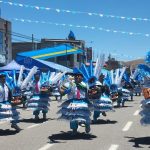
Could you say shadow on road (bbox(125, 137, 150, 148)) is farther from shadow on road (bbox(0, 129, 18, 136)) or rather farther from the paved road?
shadow on road (bbox(0, 129, 18, 136))

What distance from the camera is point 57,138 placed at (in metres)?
12.2

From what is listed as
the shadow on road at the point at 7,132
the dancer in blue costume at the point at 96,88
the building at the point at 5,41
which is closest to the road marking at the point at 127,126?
the dancer in blue costume at the point at 96,88

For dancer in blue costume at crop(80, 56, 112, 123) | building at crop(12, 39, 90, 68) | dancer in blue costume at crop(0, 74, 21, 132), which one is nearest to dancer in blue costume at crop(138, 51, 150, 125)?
dancer in blue costume at crop(80, 56, 112, 123)

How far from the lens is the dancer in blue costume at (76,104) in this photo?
479 inches

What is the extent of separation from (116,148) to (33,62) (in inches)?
1055

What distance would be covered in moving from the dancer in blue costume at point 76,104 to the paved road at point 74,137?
1.66 feet

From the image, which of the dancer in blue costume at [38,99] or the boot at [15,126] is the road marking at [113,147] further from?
the dancer in blue costume at [38,99]

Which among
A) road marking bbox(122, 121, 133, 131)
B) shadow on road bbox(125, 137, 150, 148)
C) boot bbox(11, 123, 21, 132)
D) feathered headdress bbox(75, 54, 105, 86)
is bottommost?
shadow on road bbox(125, 137, 150, 148)

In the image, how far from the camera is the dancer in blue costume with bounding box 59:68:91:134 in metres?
12.2

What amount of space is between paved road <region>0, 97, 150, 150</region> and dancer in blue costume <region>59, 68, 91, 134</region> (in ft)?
1.66

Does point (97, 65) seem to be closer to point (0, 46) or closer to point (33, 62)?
point (33, 62)

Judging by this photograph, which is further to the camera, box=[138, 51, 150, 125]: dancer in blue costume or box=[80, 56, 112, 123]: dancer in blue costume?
box=[80, 56, 112, 123]: dancer in blue costume

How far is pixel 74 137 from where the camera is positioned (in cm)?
1228

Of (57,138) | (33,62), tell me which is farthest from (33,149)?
(33,62)
